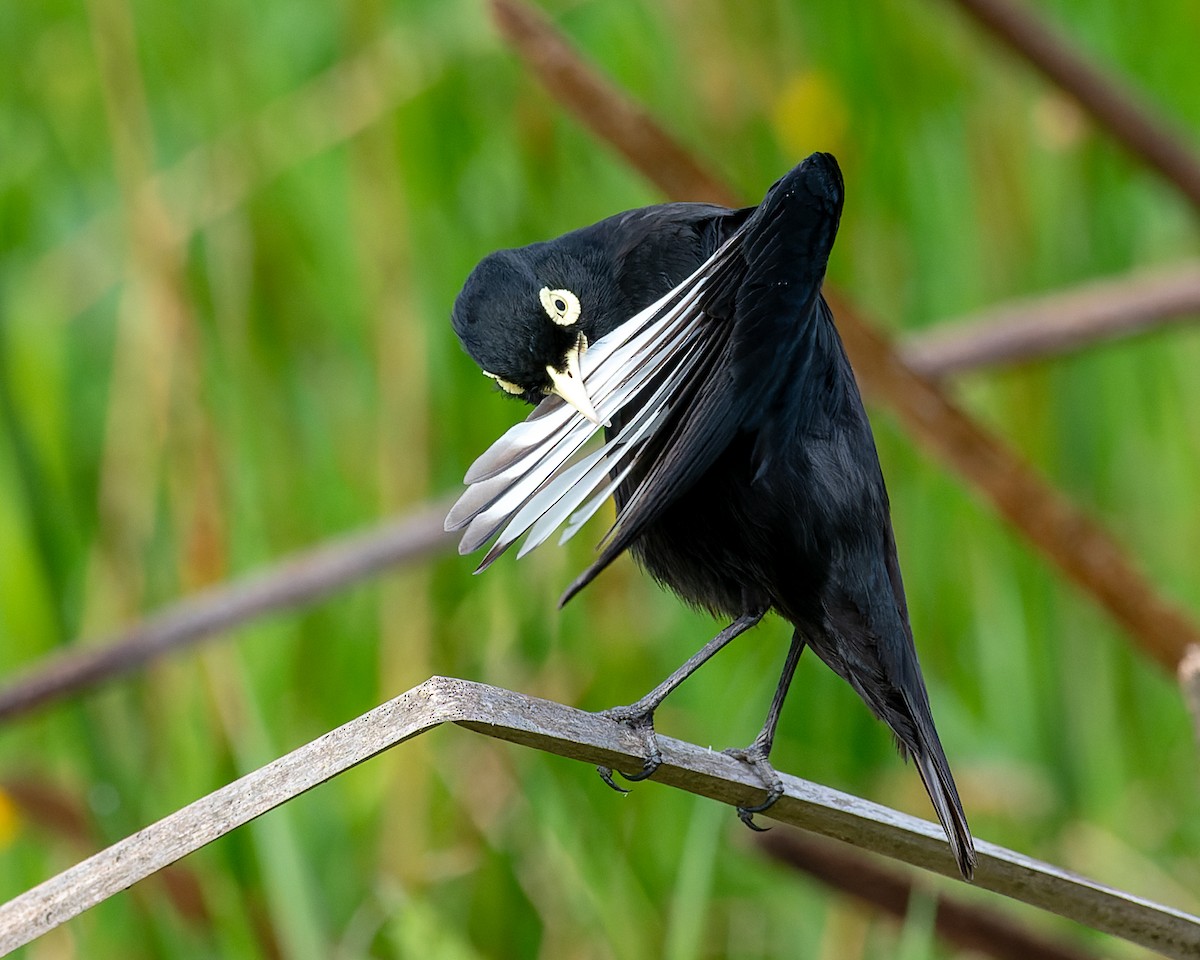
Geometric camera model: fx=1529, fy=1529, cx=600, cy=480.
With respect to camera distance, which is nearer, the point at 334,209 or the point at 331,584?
the point at 331,584

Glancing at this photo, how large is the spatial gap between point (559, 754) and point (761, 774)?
0.33 m

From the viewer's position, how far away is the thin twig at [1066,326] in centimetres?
268

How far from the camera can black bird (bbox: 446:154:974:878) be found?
1506 millimetres

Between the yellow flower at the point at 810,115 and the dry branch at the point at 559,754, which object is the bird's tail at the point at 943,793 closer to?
the dry branch at the point at 559,754

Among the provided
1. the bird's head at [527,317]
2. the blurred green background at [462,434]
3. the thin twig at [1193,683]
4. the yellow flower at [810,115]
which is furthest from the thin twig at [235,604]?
the yellow flower at [810,115]

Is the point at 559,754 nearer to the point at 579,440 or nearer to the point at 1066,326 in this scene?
the point at 579,440

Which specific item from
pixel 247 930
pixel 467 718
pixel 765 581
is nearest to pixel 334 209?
pixel 247 930

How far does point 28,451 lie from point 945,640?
6.30 ft

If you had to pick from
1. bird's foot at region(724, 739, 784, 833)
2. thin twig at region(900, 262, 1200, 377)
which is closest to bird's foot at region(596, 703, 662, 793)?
bird's foot at region(724, 739, 784, 833)

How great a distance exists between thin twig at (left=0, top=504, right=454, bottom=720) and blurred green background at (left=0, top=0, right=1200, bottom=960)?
0.49 ft

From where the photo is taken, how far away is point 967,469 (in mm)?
2500

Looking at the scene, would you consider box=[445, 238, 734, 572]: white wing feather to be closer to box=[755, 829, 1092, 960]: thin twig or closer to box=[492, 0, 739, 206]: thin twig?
box=[755, 829, 1092, 960]: thin twig

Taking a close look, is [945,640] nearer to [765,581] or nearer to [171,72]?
[765,581]

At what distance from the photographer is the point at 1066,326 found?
2.69m
